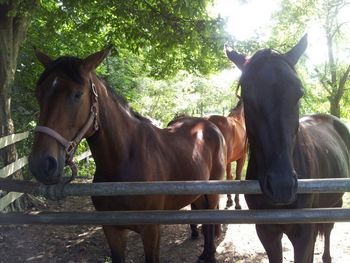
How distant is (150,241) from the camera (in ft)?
10.6

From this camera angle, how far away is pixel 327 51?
581 inches

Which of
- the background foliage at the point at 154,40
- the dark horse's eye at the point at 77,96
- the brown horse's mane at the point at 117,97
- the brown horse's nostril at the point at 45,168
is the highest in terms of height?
the background foliage at the point at 154,40

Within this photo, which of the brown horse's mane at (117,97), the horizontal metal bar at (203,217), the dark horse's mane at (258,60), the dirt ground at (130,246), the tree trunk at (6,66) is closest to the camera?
the horizontal metal bar at (203,217)

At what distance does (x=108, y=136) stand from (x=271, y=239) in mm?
1527

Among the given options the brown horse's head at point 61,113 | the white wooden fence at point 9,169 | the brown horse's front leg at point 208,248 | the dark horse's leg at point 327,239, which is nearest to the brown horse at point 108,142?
the brown horse's head at point 61,113

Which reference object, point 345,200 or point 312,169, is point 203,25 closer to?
point 312,169

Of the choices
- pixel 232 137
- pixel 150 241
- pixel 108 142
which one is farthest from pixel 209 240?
pixel 232 137

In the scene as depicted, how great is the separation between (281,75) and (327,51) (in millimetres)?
13931

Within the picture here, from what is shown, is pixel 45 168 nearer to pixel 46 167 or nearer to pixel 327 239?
pixel 46 167

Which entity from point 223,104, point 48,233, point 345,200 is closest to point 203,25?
point 48,233

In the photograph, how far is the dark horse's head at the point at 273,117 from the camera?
6.58 feet

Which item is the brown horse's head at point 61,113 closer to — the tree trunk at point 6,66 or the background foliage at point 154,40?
the background foliage at point 154,40

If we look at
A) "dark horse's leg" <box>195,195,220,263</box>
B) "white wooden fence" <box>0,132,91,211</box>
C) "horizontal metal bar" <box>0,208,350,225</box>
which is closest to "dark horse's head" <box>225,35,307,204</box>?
"horizontal metal bar" <box>0,208,350,225</box>

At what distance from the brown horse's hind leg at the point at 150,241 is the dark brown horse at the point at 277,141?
0.90 meters
